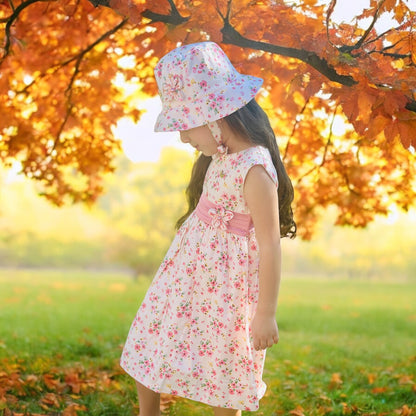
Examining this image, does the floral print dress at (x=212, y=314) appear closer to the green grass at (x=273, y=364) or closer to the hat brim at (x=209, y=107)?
the hat brim at (x=209, y=107)

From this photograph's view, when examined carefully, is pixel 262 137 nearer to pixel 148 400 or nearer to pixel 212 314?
pixel 212 314

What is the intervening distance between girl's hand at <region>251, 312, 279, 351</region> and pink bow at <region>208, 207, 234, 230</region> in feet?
1.23

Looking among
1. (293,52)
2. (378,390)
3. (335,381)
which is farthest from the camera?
(335,381)

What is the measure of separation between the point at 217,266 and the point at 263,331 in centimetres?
31

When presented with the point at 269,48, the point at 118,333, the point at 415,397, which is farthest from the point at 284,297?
the point at 269,48

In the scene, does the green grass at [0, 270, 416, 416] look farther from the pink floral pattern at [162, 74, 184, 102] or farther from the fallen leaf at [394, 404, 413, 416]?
the pink floral pattern at [162, 74, 184, 102]

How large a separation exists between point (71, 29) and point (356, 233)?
1876 centimetres

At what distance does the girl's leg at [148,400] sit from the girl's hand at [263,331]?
0.49 metres

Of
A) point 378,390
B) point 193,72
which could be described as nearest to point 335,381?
point 378,390

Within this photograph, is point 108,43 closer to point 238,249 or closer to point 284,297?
point 238,249

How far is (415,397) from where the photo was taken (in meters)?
3.61

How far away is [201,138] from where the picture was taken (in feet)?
7.39

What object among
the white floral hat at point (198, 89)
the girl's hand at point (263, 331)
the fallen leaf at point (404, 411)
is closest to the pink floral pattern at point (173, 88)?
the white floral hat at point (198, 89)

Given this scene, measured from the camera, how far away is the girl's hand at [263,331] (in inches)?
82.4
